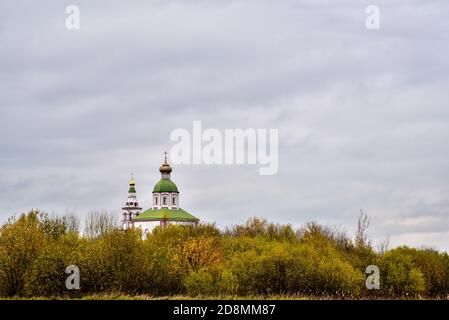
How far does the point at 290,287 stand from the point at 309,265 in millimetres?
2376

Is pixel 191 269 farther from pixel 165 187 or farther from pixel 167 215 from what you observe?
pixel 165 187

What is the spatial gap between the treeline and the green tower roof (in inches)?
2721

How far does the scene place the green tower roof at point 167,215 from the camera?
131m

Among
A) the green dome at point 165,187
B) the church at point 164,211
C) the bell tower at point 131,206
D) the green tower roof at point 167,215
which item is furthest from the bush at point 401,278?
the bell tower at point 131,206

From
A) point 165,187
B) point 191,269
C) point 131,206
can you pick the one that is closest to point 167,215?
point 165,187

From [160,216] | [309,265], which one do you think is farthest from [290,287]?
[160,216]

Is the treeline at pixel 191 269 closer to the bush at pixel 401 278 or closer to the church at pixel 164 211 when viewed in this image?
the bush at pixel 401 278

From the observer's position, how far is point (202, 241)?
63.8 metres

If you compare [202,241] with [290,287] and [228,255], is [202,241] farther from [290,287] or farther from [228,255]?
[290,287]
